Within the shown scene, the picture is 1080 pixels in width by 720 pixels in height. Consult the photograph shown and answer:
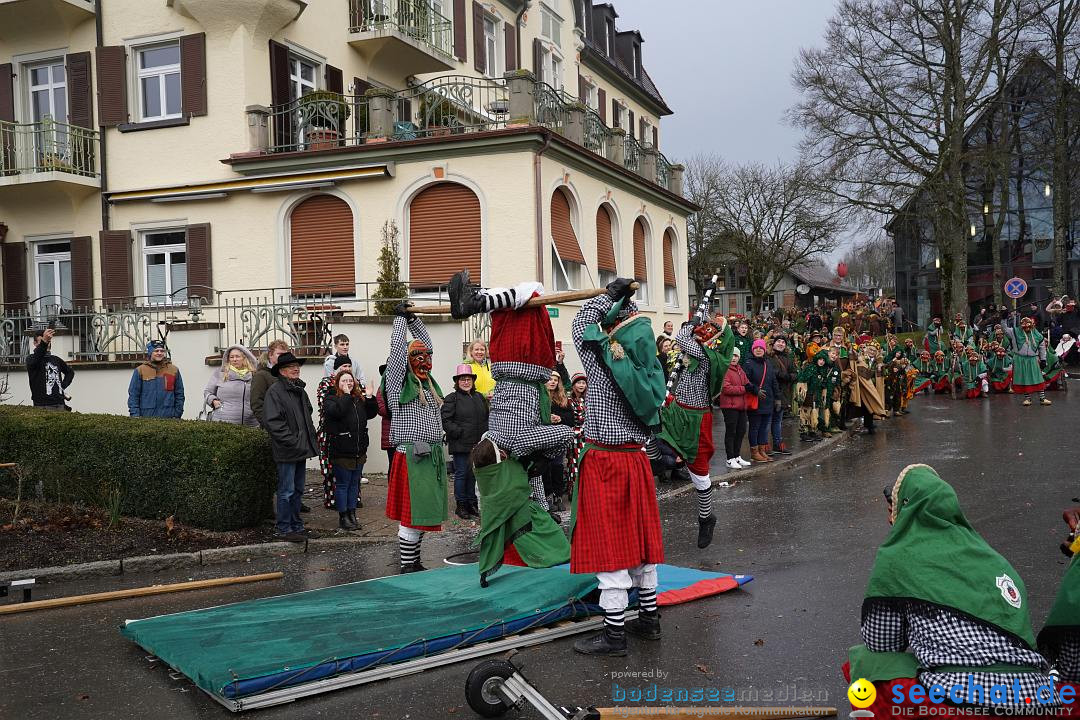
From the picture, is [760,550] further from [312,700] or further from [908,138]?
[908,138]

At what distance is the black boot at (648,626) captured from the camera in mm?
6082

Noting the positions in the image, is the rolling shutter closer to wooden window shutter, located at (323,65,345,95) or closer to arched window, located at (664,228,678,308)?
wooden window shutter, located at (323,65,345,95)

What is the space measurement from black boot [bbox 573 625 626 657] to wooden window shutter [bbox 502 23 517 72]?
71.6ft

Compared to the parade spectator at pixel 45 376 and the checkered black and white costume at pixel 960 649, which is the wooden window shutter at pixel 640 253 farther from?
the checkered black and white costume at pixel 960 649

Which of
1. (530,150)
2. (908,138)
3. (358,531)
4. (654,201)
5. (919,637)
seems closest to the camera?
(919,637)

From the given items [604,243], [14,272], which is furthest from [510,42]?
[14,272]

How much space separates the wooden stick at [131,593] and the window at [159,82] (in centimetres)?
1410

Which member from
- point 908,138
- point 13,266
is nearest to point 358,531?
point 13,266

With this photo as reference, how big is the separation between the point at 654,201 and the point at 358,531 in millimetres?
16347

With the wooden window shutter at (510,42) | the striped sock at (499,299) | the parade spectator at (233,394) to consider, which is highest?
the wooden window shutter at (510,42)

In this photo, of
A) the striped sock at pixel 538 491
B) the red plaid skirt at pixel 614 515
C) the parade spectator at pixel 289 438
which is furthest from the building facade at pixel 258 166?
the red plaid skirt at pixel 614 515

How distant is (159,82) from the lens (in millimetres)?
19672

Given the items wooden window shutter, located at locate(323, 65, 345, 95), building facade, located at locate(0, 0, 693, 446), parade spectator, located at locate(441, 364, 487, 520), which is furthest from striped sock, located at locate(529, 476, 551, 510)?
wooden window shutter, located at locate(323, 65, 345, 95)

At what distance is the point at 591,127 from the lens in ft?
69.8
